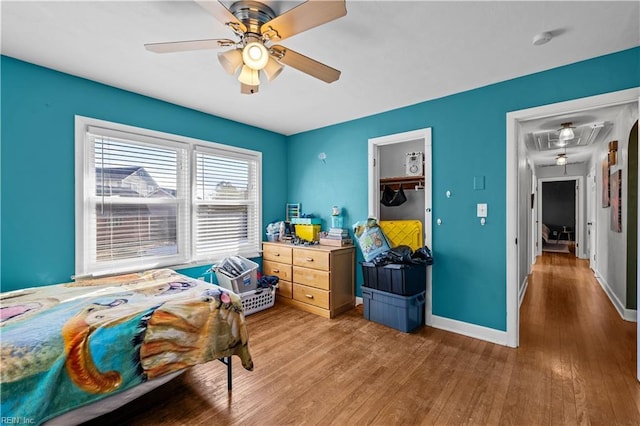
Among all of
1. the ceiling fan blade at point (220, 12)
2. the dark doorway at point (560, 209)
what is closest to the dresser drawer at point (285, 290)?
the ceiling fan blade at point (220, 12)

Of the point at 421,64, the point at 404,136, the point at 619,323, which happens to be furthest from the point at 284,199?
the point at 619,323

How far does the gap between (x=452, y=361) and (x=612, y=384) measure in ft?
3.44

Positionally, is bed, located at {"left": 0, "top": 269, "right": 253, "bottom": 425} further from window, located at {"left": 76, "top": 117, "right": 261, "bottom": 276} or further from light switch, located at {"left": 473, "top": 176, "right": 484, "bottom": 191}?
light switch, located at {"left": 473, "top": 176, "right": 484, "bottom": 191}

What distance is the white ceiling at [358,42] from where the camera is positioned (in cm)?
176

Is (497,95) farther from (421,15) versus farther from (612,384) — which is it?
(612,384)

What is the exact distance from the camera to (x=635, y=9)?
1.74m

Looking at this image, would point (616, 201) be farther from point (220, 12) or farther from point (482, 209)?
point (220, 12)

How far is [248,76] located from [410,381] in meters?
2.47

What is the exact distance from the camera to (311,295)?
11.7 ft

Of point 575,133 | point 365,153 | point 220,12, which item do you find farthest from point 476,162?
point 575,133

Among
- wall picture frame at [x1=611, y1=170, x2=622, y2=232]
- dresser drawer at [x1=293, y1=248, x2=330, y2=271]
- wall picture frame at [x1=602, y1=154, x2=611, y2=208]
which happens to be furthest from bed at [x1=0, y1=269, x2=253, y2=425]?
wall picture frame at [x1=602, y1=154, x2=611, y2=208]

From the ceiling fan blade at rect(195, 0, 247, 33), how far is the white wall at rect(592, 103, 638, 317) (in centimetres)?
342

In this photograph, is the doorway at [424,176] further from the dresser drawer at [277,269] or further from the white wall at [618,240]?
the white wall at [618,240]

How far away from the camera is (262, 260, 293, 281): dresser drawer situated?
12.6 ft
